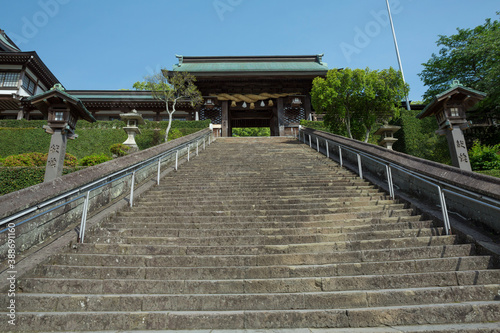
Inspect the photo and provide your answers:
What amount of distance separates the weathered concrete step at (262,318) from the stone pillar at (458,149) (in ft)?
16.4

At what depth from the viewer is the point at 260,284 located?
321 centimetres

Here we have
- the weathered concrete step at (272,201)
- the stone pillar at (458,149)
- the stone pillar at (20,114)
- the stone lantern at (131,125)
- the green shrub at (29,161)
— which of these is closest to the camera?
the weathered concrete step at (272,201)

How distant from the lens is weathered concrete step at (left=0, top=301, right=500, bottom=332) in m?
2.67

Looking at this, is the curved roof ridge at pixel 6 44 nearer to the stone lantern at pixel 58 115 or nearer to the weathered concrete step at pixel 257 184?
the stone lantern at pixel 58 115

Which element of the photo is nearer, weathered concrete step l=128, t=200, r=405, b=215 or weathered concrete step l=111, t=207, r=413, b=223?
weathered concrete step l=111, t=207, r=413, b=223

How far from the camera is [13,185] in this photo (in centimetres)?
889

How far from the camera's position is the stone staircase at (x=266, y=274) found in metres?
2.71

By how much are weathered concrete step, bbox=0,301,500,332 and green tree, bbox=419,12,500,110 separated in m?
16.2

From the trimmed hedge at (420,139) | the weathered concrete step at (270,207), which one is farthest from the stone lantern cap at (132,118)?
the trimmed hedge at (420,139)

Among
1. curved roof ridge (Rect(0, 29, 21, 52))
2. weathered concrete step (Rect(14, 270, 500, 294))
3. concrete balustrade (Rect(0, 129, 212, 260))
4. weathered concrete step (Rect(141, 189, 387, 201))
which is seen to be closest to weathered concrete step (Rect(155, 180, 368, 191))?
weathered concrete step (Rect(141, 189, 387, 201))

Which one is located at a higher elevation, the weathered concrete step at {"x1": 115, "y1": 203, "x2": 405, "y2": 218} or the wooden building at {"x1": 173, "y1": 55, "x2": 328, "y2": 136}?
the wooden building at {"x1": 173, "y1": 55, "x2": 328, "y2": 136}

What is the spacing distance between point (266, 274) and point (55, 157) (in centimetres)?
609

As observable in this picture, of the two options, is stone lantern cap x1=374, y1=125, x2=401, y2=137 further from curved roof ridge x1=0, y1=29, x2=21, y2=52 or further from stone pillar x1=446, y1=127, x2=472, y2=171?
curved roof ridge x1=0, y1=29, x2=21, y2=52

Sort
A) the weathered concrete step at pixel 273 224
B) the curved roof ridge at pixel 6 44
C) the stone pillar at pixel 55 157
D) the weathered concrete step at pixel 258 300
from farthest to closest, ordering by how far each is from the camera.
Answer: the curved roof ridge at pixel 6 44
the stone pillar at pixel 55 157
the weathered concrete step at pixel 273 224
the weathered concrete step at pixel 258 300
